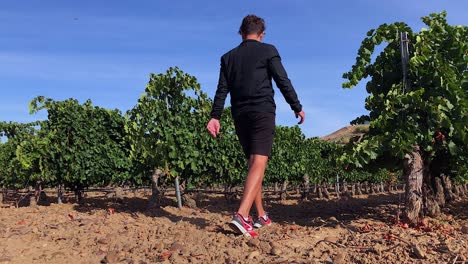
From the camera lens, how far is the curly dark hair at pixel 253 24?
12.6 ft

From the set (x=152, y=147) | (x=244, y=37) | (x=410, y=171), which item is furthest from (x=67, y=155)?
(x=410, y=171)

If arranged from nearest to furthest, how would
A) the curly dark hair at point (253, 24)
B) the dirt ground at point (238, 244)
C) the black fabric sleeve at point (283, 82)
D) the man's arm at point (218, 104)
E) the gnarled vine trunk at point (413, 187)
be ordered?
the dirt ground at point (238, 244)
the black fabric sleeve at point (283, 82)
the man's arm at point (218, 104)
the curly dark hair at point (253, 24)
the gnarled vine trunk at point (413, 187)

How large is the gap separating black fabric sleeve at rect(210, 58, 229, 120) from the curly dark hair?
469mm

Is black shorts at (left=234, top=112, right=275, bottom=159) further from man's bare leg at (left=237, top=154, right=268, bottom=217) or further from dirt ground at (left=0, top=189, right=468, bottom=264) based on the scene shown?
dirt ground at (left=0, top=189, right=468, bottom=264)

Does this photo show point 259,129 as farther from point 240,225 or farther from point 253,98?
point 240,225

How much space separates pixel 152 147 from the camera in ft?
24.3

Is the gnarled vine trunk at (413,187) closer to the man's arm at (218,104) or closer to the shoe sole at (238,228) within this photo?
the shoe sole at (238,228)

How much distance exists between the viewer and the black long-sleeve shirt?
3629mm

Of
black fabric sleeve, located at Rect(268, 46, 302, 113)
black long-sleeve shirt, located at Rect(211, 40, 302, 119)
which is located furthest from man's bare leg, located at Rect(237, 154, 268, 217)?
black fabric sleeve, located at Rect(268, 46, 302, 113)

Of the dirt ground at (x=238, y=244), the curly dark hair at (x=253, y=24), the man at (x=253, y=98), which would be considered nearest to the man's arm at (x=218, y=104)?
the man at (x=253, y=98)

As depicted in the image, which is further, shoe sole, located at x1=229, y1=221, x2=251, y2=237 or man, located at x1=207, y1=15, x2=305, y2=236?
man, located at x1=207, y1=15, x2=305, y2=236

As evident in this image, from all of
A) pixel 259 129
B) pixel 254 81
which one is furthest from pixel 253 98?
pixel 259 129

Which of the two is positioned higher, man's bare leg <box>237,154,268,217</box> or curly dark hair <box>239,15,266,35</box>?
curly dark hair <box>239,15,266,35</box>

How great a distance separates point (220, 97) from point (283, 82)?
1.99 feet
